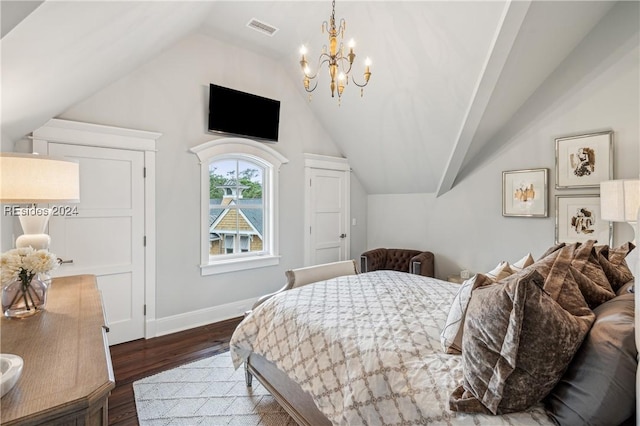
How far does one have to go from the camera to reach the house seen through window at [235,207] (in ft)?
12.8

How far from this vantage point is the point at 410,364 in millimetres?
1304

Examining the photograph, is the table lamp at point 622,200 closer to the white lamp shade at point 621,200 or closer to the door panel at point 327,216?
the white lamp shade at point 621,200

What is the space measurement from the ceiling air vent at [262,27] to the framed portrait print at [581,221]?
12.0 ft

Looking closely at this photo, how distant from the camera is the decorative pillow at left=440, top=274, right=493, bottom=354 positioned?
4.47 ft

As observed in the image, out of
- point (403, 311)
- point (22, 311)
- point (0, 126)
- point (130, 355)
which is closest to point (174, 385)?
point (130, 355)

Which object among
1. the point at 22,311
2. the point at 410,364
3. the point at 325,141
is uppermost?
the point at 325,141

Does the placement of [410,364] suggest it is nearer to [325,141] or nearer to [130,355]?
[130,355]

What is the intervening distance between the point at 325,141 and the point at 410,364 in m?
3.96

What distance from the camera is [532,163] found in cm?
341

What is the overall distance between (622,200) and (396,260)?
8.86 feet

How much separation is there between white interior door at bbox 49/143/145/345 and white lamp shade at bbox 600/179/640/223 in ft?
13.7

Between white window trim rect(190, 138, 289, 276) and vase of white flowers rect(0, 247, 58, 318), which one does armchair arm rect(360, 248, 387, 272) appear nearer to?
white window trim rect(190, 138, 289, 276)

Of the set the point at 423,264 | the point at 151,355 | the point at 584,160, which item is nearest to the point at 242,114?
the point at 151,355

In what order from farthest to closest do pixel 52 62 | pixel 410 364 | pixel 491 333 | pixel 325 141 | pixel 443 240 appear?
pixel 325 141 < pixel 443 240 < pixel 52 62 < pixel 410 364 < pixel 491 333
